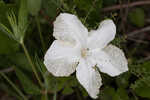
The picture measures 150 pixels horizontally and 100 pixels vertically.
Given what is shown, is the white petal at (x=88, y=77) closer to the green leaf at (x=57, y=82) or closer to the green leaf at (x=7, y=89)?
the green leaf at (x=57, y=82)

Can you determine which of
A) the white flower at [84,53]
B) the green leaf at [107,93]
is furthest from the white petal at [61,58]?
the green leaf at [107,93]

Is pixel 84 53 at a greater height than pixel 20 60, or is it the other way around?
pixel 84 53

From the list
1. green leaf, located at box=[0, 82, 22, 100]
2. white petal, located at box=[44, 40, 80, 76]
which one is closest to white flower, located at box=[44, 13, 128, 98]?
white petal, located at box=[44, 40, 80, 76]

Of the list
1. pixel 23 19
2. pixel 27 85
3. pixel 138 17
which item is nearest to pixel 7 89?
pixel 27 85

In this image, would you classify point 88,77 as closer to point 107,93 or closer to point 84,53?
point 84,53

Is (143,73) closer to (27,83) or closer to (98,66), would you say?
(98,66)
